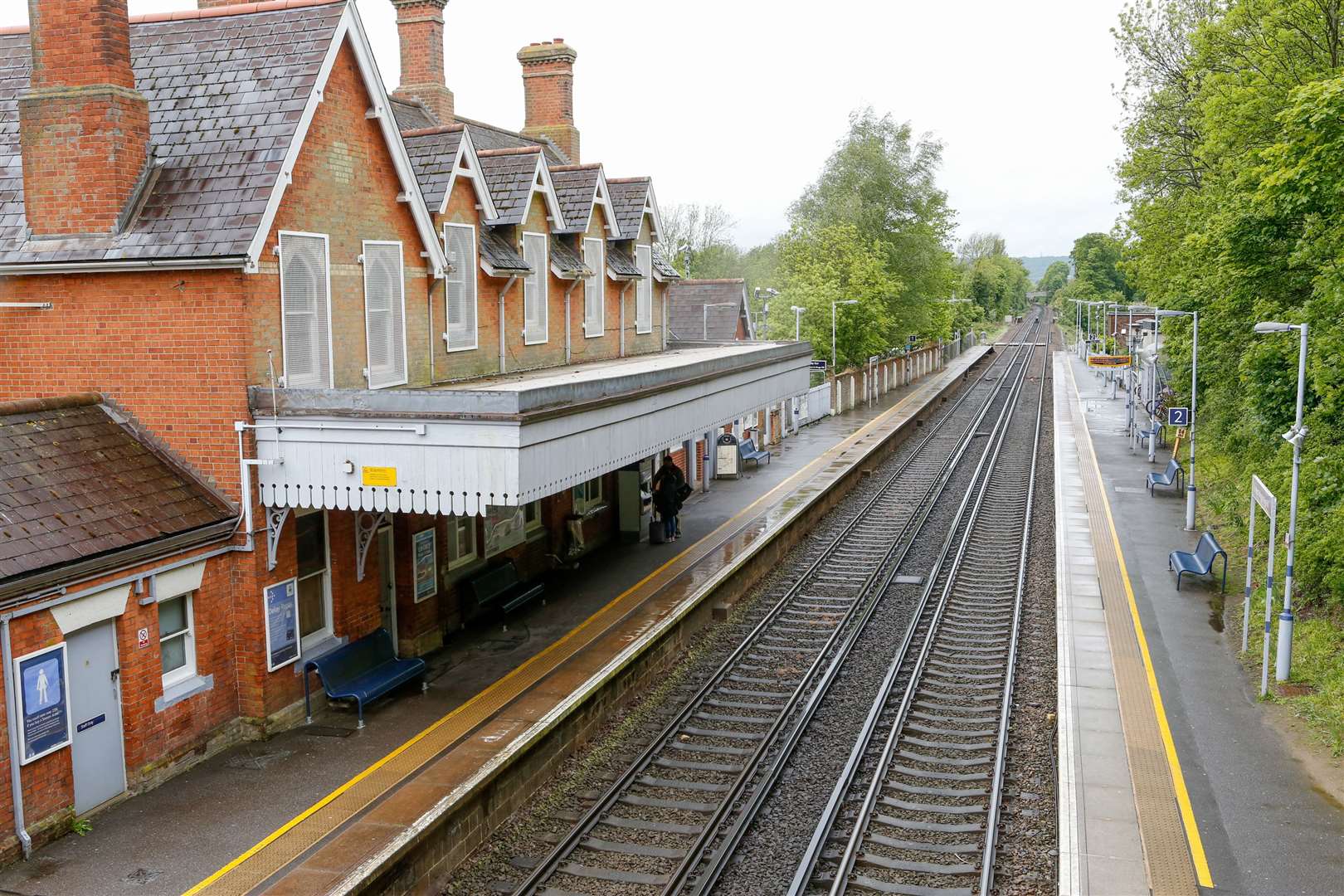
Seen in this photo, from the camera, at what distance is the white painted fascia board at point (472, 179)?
15641mm

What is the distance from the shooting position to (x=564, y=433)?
12.3 meters

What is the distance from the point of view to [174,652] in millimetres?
11281

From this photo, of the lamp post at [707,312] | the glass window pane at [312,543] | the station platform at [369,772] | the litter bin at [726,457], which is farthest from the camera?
the lamp post at [707,312]

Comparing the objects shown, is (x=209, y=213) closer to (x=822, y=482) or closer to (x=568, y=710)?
(x=568, y=710)

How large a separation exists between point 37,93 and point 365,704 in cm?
757

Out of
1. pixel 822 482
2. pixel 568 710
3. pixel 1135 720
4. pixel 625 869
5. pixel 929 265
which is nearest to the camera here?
pixel 625 869

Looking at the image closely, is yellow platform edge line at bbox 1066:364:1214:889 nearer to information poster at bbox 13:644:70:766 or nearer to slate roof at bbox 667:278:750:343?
information poster at bbox 13:644:70:766

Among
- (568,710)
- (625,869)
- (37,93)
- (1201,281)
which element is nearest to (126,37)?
(37,93)

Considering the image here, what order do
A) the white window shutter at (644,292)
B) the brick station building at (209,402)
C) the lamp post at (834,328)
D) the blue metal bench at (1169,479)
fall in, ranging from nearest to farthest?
the brick station building at (209,402) → the white window shutter at (644,292) → the blue metal bench at (1169,479) → the lamp post at (834,328)

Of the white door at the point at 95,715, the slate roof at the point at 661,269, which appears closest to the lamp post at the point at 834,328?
the slate roof at the point at 661,269

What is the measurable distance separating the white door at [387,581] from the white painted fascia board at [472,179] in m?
4.73

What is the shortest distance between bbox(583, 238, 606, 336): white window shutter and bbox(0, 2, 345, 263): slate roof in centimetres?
853

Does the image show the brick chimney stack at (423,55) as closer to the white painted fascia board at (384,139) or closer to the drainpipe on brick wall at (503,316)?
the drainpipe on brick wall at (503,316)

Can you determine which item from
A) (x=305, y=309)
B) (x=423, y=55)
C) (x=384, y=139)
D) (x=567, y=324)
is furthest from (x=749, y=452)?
(x=305, y=309)
